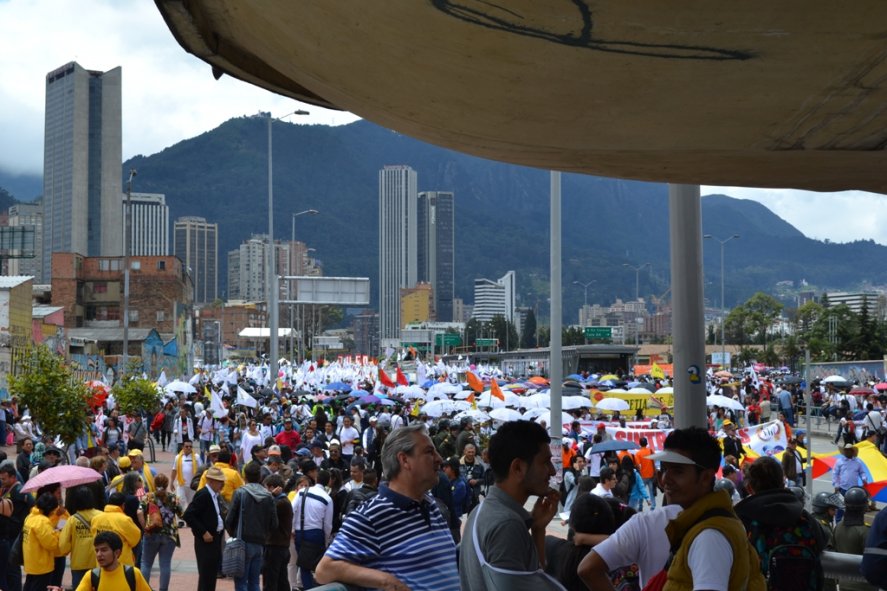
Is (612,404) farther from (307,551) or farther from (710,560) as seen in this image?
(710,560)

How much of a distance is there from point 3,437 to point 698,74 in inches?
1178

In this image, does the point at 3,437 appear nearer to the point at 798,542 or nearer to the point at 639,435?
the point at 639,435

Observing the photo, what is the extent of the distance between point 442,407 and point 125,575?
2455 cm

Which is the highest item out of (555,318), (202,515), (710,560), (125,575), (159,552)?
(555,318)

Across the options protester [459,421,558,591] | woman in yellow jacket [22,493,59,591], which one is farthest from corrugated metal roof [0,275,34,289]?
protester [459,421,558,591]

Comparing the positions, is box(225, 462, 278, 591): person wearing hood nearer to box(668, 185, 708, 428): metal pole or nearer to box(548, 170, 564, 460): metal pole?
box(668, 185, 708, 428): metal pole

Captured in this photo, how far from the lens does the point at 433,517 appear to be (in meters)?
4.39

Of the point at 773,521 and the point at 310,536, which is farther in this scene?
the point at 310,536

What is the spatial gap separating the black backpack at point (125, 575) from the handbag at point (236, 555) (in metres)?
3.11

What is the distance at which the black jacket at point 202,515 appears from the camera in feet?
35.5

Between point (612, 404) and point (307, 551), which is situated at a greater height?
point (307, 551)

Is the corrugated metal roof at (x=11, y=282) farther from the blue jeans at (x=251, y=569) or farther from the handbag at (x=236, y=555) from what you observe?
the handbag at (x=236, y=555)

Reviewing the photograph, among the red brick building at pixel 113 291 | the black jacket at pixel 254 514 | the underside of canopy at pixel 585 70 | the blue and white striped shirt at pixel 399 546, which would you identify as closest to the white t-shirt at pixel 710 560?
the blue and white striped shirt at pixel 399 546

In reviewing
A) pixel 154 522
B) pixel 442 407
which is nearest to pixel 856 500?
pixel 154 522
